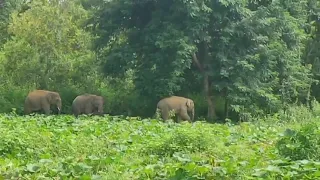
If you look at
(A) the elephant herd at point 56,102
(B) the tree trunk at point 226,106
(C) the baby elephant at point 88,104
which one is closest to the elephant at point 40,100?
(A) the elephant herd at point 56,102

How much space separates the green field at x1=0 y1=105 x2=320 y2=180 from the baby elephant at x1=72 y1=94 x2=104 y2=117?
24.9 ft

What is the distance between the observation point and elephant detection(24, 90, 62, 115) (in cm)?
2050

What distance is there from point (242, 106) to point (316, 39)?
21.0 feet

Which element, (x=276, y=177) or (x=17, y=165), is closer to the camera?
(x=276, y=177)

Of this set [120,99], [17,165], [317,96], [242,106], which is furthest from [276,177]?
[317,96]

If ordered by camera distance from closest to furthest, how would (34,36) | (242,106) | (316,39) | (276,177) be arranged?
(276,177), (242,106), (34,36), (316,39)

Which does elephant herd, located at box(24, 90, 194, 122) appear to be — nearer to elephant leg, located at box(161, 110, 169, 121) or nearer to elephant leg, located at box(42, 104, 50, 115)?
elephant leg, located at box(42, 104, 50, 115)

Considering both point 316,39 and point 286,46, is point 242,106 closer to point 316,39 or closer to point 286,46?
point 286,46

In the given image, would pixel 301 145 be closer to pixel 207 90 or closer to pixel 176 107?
pixel 176 107

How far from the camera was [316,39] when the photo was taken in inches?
918

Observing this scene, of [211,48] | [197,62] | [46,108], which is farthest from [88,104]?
[211,48]

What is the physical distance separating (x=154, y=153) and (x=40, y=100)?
1265 centimetres

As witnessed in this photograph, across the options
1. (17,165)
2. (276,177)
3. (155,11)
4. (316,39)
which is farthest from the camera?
(316,39)

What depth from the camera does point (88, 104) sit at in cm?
2055
